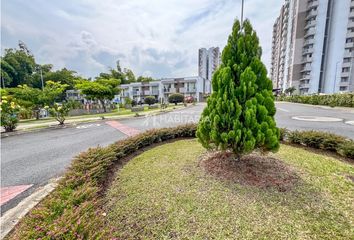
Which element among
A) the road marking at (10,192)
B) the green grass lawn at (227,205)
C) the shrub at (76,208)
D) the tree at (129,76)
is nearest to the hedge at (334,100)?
the green grass lawn at (227,205)

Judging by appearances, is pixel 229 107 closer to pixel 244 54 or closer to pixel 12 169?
pixel 244 54

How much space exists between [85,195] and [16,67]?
173ft

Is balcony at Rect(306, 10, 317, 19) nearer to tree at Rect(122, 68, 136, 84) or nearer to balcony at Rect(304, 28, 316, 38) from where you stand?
balcony at Rect(304, 28, 316, 38)

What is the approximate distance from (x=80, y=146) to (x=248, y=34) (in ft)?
21.4

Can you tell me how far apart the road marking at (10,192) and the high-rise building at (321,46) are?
172 feet

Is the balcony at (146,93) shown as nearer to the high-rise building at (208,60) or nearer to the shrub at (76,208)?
the high-rise building at (208,60)

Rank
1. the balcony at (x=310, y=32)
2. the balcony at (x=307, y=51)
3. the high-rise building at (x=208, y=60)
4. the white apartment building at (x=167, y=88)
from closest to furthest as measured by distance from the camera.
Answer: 1. the balcony at (x=310, y=32)
2. the balcony at (x=307, y=51)
3. the white apartment building at (x=167, y=88)
4. the high-rise building at (x=208, y=60)

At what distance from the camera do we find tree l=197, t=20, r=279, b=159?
9.70 ft

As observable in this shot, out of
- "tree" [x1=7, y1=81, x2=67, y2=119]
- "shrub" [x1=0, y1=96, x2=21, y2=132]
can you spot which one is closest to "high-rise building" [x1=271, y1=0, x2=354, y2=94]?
"tree" [x1=7, y1=81, x2=67, y2=119]

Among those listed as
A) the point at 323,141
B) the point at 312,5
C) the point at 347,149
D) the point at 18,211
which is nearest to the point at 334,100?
the point at 323,141

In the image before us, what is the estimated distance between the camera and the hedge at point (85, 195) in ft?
5.16

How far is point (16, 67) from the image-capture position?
127 ft

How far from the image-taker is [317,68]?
132 feet

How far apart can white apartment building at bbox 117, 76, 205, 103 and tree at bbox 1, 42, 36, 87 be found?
74.4 ft
